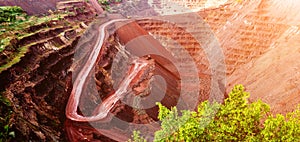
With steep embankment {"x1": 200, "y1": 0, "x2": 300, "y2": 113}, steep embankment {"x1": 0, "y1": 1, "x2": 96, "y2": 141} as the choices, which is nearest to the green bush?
steep embankment {"x1": 0, "y1": 1, "x2": 96, "y2": 141}

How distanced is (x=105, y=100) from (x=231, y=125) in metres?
14.7

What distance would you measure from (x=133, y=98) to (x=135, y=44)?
1244 centimetres

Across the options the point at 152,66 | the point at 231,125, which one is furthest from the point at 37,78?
the point at 231,125

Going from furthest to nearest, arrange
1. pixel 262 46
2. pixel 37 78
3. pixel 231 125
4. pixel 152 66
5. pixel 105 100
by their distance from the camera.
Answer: pixel 152 66, pixel 262 46, pixel 105 100, pixel 37 78, pixel 231 125

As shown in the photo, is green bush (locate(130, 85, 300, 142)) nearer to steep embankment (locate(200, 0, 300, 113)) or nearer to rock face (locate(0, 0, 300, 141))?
rock face (locate(0, 0, 300, 141))

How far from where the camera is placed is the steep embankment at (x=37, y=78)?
50.8 feet

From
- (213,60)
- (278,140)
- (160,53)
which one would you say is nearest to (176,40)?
(160,53)

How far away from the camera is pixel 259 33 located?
80.0ft

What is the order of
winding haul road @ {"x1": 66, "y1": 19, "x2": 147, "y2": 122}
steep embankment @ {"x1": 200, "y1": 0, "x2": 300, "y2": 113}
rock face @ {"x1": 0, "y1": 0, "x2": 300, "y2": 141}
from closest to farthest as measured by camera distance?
rock face @ {"x1": 0, "y1": 0, "x2": 300, "y2": 141} → winding haul road @ {"x1": 66, "y1": 19, "x2": 147, "y2": 122} → steep embankment @ {"x1": 200, "y1": 0, "x2": 300, "y2": 113}

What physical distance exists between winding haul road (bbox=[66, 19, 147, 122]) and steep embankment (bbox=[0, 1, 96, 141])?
0.61m

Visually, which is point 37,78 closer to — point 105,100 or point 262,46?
point 105,100

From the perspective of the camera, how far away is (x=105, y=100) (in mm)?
21406

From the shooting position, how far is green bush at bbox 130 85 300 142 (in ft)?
26.1

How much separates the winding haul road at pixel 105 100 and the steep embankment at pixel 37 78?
606 mm
